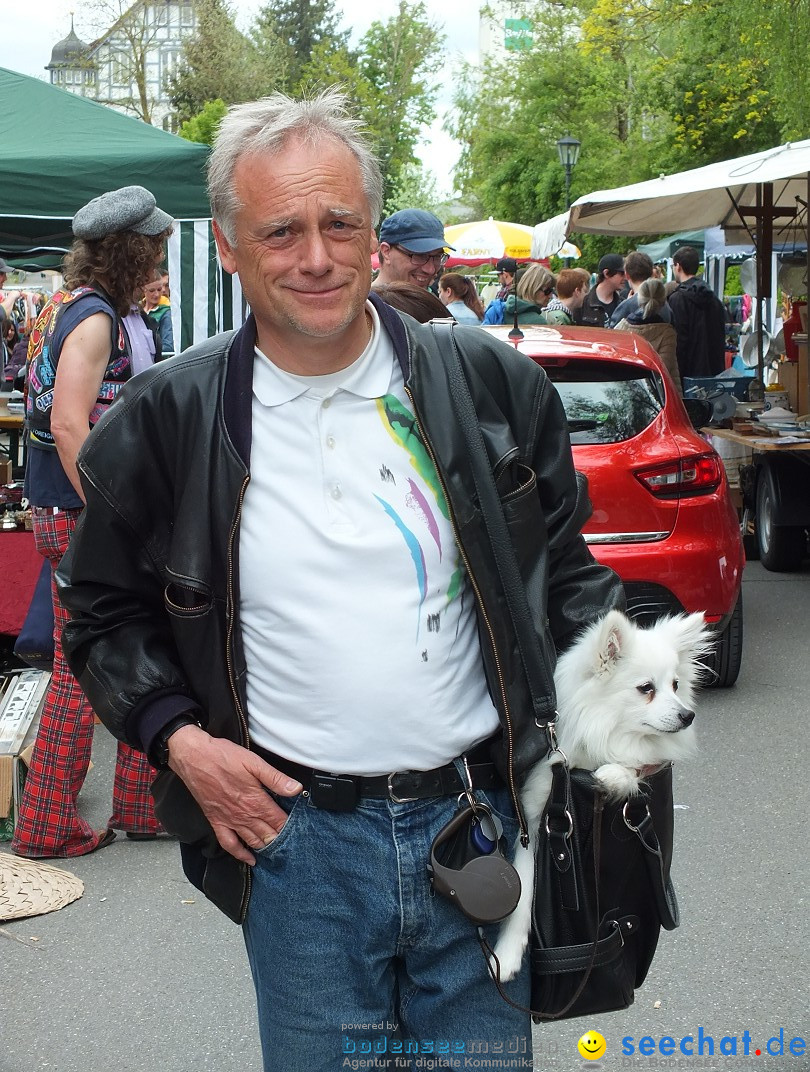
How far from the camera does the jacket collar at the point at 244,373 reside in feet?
6.44

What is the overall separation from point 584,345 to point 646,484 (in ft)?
2.79

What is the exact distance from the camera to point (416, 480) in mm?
1982

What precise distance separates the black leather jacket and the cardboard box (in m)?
3.23

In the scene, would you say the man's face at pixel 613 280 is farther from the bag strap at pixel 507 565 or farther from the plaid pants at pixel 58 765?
the bag strap at pixel 507 565

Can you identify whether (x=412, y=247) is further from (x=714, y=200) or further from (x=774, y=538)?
(x=714, y=200)

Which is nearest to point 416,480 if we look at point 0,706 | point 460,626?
point 460,626

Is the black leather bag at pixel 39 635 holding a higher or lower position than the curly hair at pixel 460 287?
lower

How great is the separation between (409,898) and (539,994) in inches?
12.6

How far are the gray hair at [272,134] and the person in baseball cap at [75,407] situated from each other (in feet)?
8.85

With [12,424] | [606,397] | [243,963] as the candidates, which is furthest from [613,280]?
[243,963]

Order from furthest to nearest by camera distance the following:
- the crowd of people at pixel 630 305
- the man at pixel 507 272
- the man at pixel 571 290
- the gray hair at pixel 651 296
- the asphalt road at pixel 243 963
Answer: the man at pixel 507 272 → the man at pixel 571 290 → the gray hair at pixel 651 296 → the crowd of people at pixel 630 305 → the asphalt road at pixel 243 963

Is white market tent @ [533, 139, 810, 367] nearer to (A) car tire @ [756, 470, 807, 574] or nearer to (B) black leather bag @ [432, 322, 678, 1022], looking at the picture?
(A) car tire @ [756, 470, 807, 574]

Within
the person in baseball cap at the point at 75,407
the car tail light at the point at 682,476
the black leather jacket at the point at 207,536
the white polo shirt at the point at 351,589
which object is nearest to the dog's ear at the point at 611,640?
the black leather jacket at the point at 207,536

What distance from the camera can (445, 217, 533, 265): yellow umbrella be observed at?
Answer: 76.4ft
